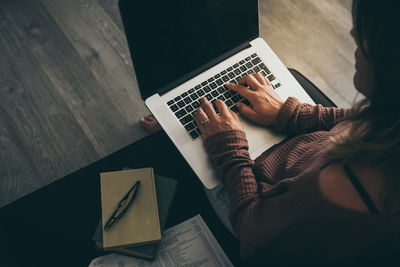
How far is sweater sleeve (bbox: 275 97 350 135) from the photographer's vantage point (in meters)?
0.93

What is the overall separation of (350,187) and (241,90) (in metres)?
0.48

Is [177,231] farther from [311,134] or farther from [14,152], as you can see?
[14,152]

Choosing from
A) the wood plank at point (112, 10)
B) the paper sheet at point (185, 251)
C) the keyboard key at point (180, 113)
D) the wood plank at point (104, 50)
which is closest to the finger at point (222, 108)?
the keyboard key at point (180, 113)

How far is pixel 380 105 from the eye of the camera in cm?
60

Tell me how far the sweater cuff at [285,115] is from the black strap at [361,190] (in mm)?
334

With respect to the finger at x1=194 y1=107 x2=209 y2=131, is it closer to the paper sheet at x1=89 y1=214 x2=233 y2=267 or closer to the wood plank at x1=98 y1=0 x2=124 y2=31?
the paper sheet at x1=89 y1=214 x2=233 y2=267

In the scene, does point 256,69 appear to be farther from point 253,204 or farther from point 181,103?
point 253,204

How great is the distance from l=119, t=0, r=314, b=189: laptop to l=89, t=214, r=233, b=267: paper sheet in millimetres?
130

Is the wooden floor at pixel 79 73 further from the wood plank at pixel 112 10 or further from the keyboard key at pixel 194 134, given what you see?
the keyboard key at pixel 194 134

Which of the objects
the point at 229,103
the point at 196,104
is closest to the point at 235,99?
the point at 229,103

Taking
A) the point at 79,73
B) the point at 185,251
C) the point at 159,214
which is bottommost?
the point at 185,251

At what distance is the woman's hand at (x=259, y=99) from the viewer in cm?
95

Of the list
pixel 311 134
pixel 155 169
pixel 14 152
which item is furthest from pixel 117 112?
pixel 311 134

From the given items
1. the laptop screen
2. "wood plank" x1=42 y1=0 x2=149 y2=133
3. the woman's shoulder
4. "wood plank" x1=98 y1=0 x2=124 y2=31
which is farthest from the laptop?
"wood plank" x1=98 y1=0 x2=124 y2=31
